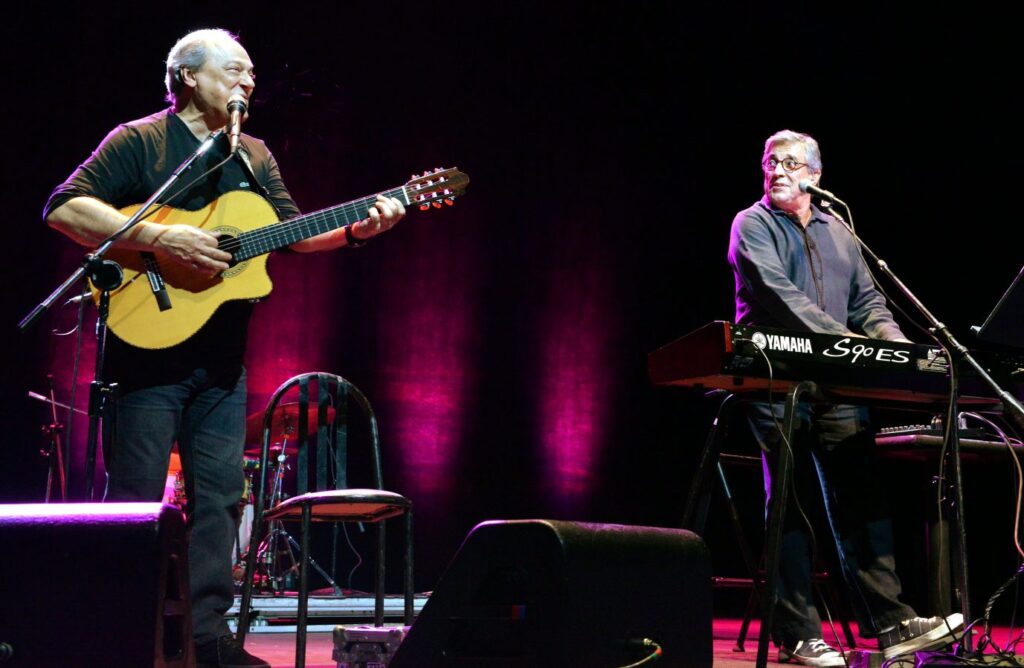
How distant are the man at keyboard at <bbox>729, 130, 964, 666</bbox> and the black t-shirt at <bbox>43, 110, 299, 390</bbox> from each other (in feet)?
5.11

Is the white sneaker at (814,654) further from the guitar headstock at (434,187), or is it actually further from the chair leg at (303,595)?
the guitar headstock at (434,187)

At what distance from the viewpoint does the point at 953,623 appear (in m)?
2.79

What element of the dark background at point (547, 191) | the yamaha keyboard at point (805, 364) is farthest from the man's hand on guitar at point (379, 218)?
the dark background at point (547, 191)

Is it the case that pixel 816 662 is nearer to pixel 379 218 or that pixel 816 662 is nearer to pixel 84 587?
pixel 379 218

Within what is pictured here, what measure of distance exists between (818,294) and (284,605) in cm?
271

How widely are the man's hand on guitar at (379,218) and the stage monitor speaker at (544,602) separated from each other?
1330 millimetres

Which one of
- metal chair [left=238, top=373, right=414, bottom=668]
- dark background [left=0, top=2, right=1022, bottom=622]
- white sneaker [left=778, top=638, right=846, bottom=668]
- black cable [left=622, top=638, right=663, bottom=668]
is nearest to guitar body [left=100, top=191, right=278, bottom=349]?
metal chair [left=238, top=373, right=414, bottom=668]

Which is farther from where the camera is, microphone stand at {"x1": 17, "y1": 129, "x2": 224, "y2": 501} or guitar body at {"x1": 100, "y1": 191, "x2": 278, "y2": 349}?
guitar body at {"x1": 100, "y1": 191, "x2": 278, "y2": 349}

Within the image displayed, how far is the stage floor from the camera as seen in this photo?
10.5ft

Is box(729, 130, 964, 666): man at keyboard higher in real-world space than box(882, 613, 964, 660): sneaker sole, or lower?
higher

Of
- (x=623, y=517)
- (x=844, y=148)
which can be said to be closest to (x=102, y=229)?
(x=623, y=517)

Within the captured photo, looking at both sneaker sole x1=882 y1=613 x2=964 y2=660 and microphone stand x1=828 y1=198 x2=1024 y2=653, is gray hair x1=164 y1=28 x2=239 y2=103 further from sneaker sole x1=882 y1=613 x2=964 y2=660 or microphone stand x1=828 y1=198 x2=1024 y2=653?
sneaker sole x1=882 y1=613 x2=964 y2=660

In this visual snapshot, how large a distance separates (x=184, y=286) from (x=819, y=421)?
1.95 m

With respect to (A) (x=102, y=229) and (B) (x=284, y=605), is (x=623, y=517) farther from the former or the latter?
(A) (x=102, y=229)
